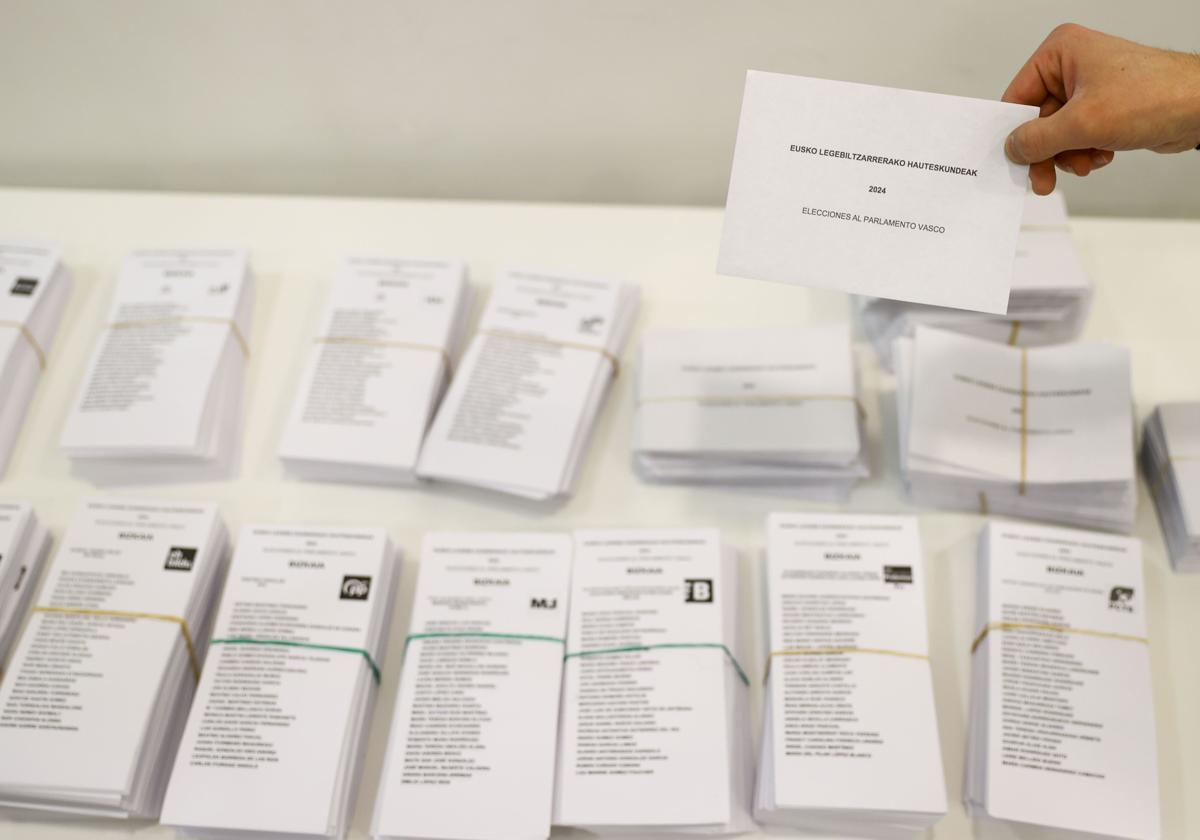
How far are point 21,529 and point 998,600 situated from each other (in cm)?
109

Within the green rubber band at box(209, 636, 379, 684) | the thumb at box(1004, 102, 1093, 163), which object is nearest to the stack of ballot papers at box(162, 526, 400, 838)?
the green rubber band at box(209, 636, 379, 684)

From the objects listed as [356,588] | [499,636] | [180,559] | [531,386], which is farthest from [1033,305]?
[180,559]

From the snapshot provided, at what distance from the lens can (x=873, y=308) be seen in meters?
1.16

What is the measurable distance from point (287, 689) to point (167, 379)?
0.46 meters

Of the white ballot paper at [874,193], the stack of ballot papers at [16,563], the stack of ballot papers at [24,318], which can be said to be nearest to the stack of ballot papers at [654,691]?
the white ballot paper at [874,193]

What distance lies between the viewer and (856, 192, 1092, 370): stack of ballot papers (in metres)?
Answer: 1.09

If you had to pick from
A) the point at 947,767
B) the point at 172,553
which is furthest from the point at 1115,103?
the point at 172,553

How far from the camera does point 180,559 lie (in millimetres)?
983

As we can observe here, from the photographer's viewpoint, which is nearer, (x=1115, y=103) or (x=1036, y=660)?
(x=1115, y=103)

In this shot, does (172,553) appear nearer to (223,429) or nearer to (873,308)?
(223,429)

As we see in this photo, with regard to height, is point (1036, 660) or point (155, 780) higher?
point (1036, 660)

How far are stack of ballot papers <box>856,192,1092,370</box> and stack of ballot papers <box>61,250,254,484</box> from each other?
0.85 meters

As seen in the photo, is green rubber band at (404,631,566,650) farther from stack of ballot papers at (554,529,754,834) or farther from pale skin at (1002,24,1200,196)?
pale skin at (1002,24,1200,196)

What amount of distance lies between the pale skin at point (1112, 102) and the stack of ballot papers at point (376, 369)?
0.71 m
